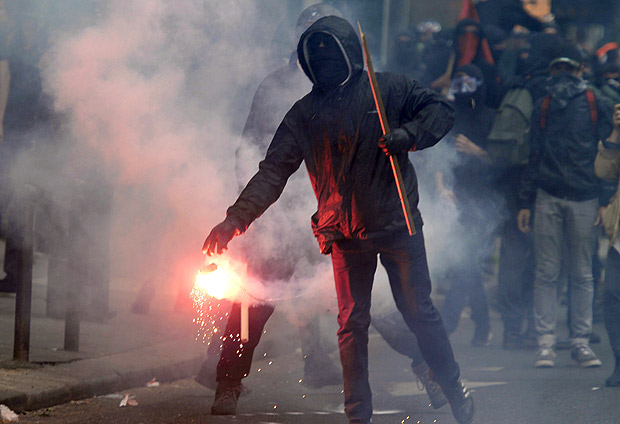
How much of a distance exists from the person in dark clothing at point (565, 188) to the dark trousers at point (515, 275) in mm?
482

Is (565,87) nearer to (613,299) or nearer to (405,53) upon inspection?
(613,299)

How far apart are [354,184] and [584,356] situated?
302cm

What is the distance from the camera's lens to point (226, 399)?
532 cm

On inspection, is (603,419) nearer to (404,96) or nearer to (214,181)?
(404,96)

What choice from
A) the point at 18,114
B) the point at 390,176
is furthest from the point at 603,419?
the point at 18,114

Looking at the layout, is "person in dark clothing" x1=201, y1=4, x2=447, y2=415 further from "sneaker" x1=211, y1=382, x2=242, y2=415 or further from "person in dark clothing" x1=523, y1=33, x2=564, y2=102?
"person in dark clothing" x1=523, y1=33, x2=564, y2=102

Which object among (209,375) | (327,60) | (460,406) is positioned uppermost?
(327,60)

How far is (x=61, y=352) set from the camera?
6.46 m

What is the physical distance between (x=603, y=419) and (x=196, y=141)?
2931 millimetres

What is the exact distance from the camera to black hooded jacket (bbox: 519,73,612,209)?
7359mm

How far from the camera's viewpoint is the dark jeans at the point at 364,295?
15.5 ft

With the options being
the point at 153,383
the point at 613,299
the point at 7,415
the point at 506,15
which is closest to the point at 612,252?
the point at 613,299

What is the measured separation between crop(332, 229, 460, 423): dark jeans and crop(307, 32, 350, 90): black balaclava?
0.72 meters

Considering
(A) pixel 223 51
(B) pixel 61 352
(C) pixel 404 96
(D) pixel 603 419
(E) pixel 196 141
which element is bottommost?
(D) pixel 603 419
